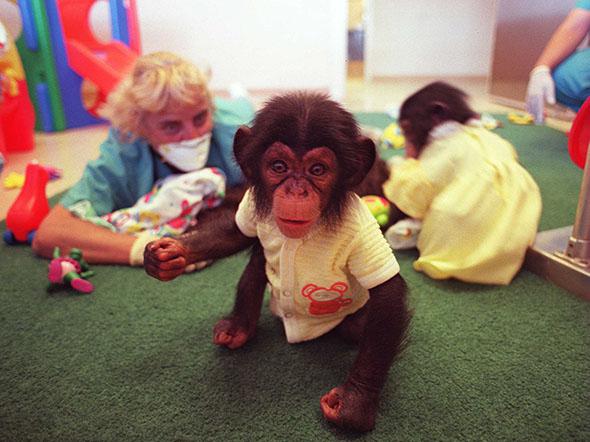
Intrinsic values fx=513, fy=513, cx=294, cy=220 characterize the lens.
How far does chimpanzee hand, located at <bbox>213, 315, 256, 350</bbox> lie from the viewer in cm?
94

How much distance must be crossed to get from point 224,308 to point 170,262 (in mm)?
342

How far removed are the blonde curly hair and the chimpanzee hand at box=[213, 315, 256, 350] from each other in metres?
0.69

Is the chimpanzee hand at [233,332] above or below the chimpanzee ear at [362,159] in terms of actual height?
below

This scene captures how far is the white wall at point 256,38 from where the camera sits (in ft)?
11.6

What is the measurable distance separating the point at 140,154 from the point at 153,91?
0.70 ft

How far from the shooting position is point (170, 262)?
0.79m

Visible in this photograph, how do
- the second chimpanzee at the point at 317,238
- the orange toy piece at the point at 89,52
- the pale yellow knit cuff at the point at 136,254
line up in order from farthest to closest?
the orange toy piece at the point at 89,52
the pale yellow knit cuff at the point at 136,254
the second chimpanzee at the point at 317,238

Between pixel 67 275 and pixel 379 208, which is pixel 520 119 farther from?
pixel 67 275

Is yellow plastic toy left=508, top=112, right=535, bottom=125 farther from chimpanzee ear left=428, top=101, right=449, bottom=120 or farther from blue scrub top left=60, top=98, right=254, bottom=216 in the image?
blue scrub top left=60, top=98, right=254, bottom=216

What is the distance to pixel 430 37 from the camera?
4734mm

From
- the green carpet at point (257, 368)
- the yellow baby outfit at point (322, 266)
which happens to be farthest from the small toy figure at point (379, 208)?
the yellow baby outfit at point (322, 266)

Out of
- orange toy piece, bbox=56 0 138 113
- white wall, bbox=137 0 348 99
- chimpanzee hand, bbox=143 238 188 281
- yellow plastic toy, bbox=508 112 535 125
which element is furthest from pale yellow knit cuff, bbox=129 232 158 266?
white wall, bbox=137 0 348 99

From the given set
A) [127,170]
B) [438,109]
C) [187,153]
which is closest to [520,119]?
[438,109]

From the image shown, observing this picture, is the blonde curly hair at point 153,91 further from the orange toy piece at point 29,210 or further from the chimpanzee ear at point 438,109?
the chimpanzee ear at point 438,109
